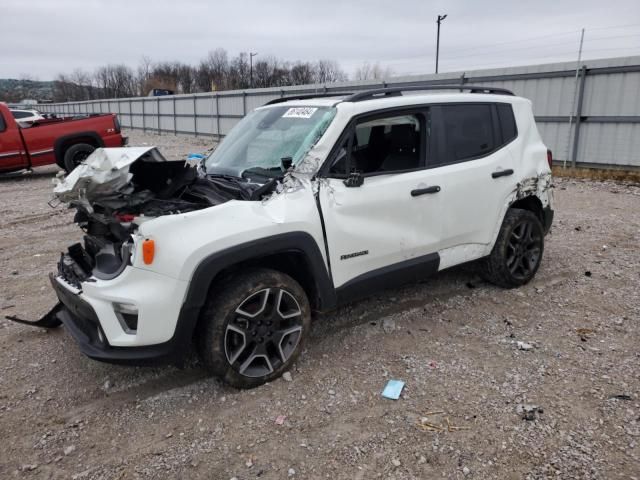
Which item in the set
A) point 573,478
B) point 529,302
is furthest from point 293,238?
point 529,302

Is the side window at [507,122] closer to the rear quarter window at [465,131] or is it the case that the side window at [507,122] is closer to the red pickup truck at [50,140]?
the rear quarter window at [465,131]

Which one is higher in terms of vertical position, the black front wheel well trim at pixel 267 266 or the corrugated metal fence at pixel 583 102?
the corrugated metal fence at pixel 583 102

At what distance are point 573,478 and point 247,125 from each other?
3.45m

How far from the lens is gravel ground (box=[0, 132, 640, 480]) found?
2613mm

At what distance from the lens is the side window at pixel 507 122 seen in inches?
179

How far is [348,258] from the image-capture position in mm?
3461

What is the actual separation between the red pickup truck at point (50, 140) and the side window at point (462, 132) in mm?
10446

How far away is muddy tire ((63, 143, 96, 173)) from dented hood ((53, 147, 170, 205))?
9.85 metres

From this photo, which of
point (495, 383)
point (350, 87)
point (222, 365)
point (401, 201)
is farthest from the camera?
point (350, 87)

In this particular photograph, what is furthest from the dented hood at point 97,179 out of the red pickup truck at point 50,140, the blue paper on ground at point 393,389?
the red pickup truck at point 50,140

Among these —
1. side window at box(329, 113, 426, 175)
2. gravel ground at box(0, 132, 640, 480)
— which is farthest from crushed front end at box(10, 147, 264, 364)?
side window at box(329, 113, 426, 175)

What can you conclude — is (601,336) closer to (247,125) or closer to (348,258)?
(348,258)

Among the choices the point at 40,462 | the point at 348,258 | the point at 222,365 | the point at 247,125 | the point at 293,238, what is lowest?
the point at 40,462

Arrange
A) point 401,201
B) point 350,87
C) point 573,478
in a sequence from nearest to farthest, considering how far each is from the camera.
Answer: point 573,478 < point 401,201 < point 350,87
